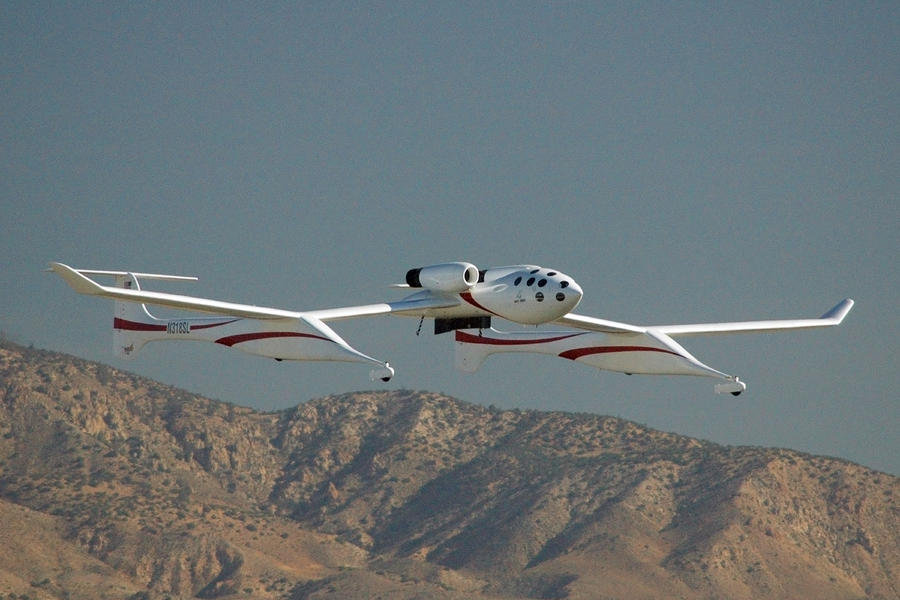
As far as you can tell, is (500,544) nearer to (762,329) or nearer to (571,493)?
(571,493)

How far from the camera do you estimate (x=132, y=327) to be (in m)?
72.9

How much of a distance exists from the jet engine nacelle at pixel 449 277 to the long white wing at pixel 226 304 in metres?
0.84

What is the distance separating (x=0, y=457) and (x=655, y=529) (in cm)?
8255

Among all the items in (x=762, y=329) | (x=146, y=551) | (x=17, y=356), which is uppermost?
(x=17, y=356)

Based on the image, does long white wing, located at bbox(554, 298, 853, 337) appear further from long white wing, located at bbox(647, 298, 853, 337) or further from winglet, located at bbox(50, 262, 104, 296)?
winglet, located at bbox(50, 262, 104, 296)

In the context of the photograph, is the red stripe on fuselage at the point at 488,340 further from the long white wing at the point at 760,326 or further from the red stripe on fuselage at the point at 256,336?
the red stripe on fuselage at the point at 256,336

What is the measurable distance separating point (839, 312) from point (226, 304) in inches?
1303

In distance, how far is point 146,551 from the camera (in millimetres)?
166625

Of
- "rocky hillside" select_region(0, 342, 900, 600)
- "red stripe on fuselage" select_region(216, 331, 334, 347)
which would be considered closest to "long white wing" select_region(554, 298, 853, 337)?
"red stripe on fuselage" select_region(216, 331, 334, 347)

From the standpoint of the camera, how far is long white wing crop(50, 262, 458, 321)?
56875 millimetres

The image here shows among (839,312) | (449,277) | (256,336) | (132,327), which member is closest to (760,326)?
(839,312)

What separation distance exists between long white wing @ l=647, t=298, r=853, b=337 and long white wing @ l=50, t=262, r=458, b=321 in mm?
12059

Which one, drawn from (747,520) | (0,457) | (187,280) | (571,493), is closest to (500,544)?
(571,493)

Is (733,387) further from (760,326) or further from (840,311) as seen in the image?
(840,311)
